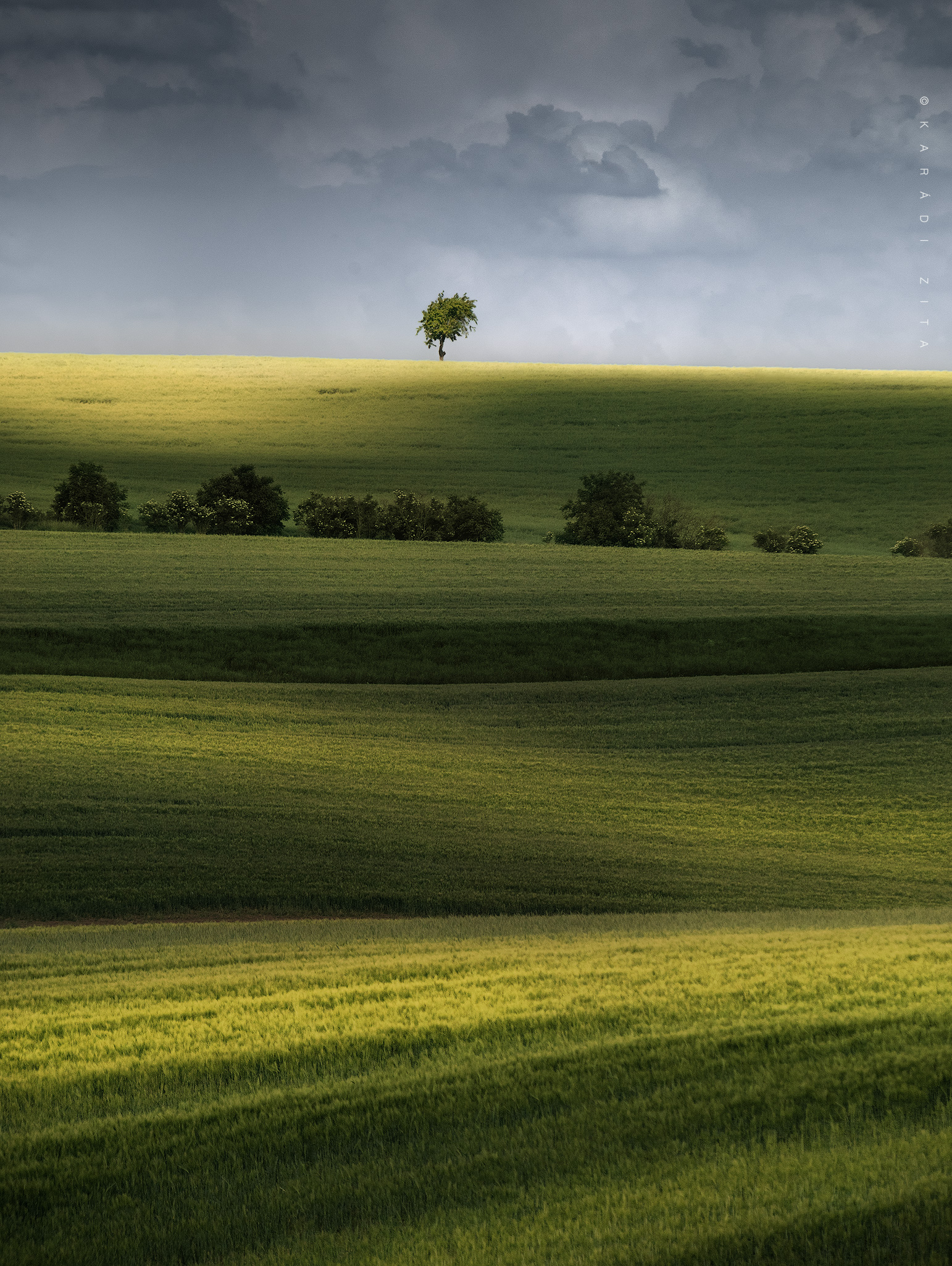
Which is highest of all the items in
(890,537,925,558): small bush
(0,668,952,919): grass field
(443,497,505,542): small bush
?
(443,497,505,542): small bush

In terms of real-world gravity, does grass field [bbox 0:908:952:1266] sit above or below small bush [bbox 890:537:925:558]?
below

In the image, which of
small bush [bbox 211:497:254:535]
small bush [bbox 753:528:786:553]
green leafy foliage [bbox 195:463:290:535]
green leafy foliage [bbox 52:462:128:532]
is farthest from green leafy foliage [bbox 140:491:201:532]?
small bush [bbox 753:528:786:553]

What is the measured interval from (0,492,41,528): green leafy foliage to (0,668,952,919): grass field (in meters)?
28.3

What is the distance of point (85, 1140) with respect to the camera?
181 inches

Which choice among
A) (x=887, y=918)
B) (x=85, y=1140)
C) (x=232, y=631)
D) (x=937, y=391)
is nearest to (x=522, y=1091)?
(x=85, y=1140)

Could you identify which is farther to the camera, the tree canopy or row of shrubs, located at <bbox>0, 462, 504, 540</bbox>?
the tree canopy

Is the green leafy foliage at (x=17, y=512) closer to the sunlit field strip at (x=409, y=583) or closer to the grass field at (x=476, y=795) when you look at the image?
the sunlit field strip at (x=409, y=583)

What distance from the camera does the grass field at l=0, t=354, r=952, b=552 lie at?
2375 inches

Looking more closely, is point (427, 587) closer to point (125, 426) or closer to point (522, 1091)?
point (522, 1091)

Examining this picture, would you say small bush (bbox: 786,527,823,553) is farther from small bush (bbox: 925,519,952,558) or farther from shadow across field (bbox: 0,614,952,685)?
shadow across field (bbox: 0,614,952,685)

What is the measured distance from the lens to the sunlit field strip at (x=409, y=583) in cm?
3073

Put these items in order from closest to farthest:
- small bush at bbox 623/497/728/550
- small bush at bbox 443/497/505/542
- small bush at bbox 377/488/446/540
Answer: small bush at bbox 623/497/728/550, small bush at bbox 443/497/505/542, small bush at bbox 377/488/446/540

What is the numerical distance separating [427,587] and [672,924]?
25.2 metres

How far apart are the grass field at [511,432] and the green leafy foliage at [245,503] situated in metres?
A: 4.62
